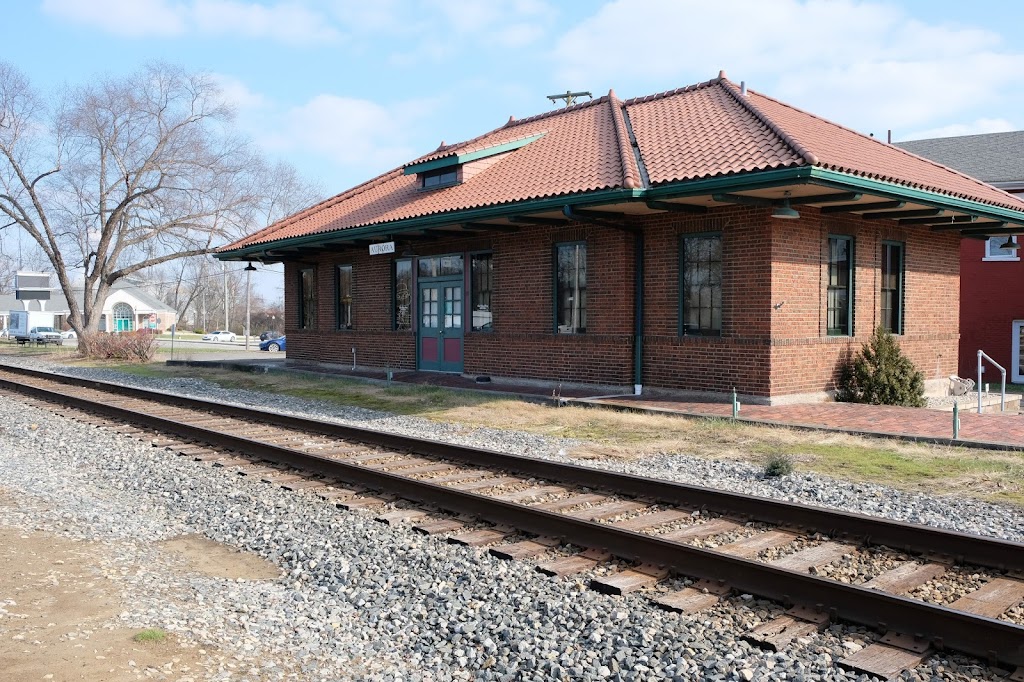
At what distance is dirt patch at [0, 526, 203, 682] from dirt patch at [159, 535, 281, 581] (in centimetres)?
59

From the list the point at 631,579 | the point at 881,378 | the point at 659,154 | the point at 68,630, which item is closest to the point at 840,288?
the point at 881,378

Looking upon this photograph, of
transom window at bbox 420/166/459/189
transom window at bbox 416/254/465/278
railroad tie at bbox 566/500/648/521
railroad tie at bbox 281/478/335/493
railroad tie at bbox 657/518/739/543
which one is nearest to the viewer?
railroad tie at bbox 657/518/739/543

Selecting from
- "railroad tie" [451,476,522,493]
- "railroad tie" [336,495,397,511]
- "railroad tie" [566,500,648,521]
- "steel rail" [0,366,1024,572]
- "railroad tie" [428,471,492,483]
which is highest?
"steel rail" [0,366,1024,572]

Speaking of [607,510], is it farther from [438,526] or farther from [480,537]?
[438,526]

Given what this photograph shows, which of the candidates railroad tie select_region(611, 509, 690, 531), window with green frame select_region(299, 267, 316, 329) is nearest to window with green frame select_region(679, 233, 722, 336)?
railroad tie select_region(611, 509, 690, 531)

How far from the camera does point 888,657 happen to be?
396 cm

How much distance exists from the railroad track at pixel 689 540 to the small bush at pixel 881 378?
8.03 m

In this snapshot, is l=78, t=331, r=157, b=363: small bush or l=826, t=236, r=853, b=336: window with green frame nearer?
l=826, t=236, r=853, b=336: window with green frame

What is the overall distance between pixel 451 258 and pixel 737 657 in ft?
49.2

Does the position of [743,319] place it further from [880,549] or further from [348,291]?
[348,291]

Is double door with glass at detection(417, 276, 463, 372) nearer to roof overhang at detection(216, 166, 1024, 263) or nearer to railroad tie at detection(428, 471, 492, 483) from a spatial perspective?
roof overhang at detection(216, 166, 1024, 263)

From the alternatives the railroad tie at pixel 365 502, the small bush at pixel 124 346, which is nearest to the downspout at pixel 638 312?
the railroad tie at pixel 365 502

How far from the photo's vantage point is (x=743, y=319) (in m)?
13.3

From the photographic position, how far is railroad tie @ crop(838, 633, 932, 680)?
3828 mm
